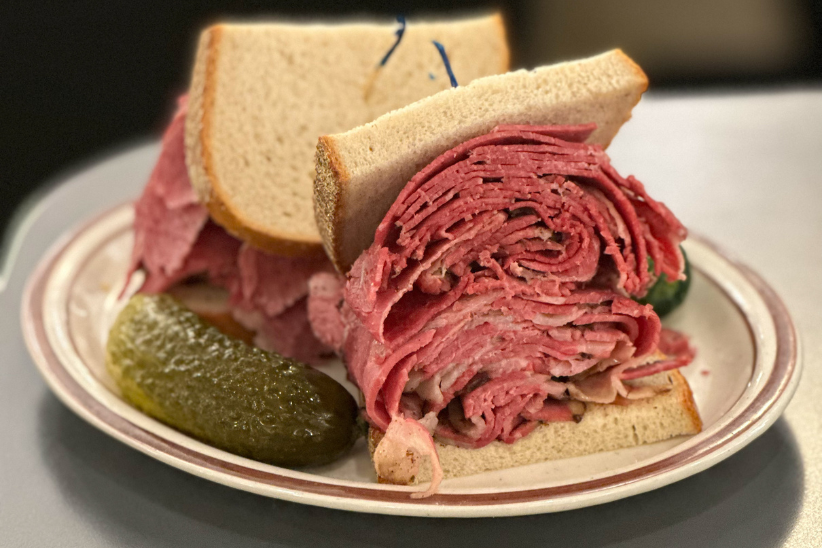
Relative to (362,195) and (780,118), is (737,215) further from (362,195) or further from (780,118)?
(362,195)

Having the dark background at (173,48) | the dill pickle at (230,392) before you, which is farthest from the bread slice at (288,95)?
the dark background at (173,48)

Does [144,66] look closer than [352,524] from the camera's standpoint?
No

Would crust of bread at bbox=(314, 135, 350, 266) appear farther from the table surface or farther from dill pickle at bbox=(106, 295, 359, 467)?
the table surface

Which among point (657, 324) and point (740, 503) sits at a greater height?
point (657, 324)

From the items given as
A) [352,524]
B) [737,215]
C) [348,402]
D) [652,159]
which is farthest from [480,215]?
[652,159]

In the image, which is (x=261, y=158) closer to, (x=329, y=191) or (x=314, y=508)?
(x=329, y=191)

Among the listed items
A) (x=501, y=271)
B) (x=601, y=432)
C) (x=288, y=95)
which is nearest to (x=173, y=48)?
(x=288, y=95)
